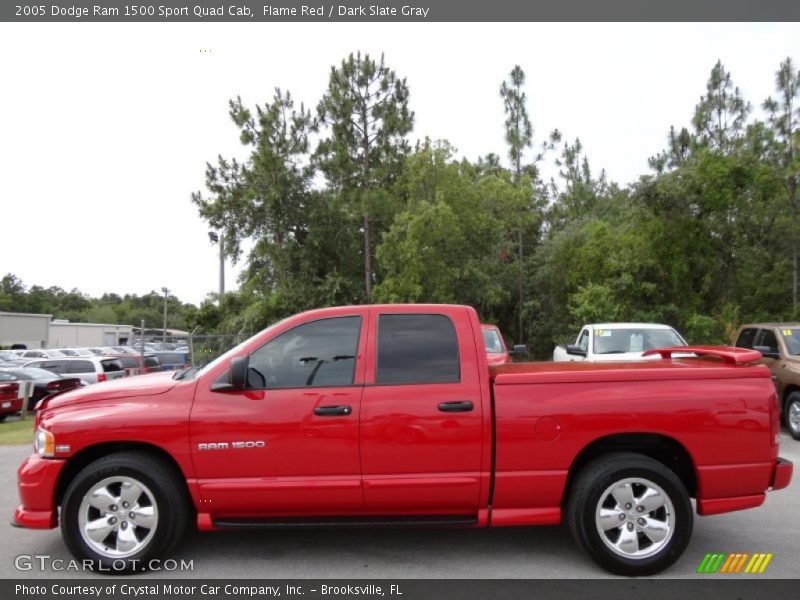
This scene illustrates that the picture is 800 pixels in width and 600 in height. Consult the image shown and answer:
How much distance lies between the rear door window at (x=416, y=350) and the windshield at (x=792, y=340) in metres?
7.94

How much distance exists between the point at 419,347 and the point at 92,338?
74.3 metres

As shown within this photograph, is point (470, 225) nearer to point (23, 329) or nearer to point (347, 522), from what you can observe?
point (347, 522)

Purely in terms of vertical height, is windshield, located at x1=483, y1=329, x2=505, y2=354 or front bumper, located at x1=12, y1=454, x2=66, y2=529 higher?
windshield, located at x1=483, y1=329, x2=505, y2=354

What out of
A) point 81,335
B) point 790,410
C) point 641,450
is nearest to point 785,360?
point 790,410

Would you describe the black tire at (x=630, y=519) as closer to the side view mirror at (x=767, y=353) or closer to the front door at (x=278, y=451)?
the front door at (x=278, y=451)

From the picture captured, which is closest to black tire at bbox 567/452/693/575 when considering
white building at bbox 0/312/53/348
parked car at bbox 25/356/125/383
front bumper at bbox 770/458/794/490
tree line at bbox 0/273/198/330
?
front bumper at bbox 770/458/794/490

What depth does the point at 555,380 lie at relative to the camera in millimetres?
4426

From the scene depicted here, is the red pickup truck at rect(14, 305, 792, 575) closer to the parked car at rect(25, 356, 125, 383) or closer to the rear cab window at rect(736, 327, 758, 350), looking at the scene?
the rear cab window at rect(736, 327, 758, 350)

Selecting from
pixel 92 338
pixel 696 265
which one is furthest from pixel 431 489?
pixel 92 338

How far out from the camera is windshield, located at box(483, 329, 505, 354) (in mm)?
11769

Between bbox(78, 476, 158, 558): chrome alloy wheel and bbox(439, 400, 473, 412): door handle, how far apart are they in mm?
2111

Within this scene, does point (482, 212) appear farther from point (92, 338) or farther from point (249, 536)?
point (92, 338)

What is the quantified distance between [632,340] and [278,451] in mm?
8113

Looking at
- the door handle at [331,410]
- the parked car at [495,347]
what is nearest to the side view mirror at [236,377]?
the door handle at [331,410]
